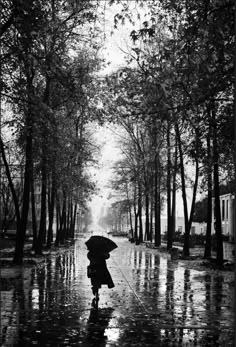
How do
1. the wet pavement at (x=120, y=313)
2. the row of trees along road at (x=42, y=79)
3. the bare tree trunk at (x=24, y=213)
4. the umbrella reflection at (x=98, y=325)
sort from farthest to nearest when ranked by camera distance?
the bare tree trunk at (x=24, y=213) → the row of trees along road at (x=42, y=79) → the wet pavement at (x=120, y=313) → the umbrella reflection at (x=98, y=325)

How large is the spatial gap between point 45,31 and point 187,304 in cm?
724

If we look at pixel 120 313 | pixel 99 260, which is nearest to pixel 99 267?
pixel 99 260

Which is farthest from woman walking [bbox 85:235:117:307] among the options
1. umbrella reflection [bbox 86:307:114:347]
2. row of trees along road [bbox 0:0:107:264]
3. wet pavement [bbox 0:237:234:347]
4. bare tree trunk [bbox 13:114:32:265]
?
bare tree trunk [bbox 13:114:32:265]

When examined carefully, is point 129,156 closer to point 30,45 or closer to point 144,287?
point 144,287

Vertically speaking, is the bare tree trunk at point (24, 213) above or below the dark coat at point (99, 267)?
above

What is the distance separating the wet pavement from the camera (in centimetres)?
822

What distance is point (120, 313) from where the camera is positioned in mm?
10758

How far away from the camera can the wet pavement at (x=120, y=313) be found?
822 cm

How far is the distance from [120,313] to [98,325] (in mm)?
1492

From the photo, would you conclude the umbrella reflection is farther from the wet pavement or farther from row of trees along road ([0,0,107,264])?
row of trees along road ([0,0,107,264])

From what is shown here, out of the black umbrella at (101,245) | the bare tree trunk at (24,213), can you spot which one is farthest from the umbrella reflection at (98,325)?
the bare tree trunk at (24,213)

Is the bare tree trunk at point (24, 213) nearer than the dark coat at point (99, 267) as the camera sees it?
No

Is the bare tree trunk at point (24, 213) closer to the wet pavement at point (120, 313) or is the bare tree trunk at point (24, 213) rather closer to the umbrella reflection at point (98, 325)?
the wet pavement at point (120, 313)

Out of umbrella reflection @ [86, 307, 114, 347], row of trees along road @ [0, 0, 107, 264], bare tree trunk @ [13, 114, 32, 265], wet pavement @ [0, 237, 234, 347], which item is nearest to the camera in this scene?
umbrella reflection @ [86, 307, 114, 347]
